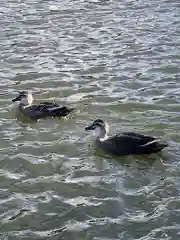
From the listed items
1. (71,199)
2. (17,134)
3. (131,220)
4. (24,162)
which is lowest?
(131,220)

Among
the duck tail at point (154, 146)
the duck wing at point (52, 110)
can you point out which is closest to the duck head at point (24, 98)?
the duck wing at point (52, 110)

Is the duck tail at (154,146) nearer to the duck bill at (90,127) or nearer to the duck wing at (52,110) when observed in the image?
the duck bill at (90,127)

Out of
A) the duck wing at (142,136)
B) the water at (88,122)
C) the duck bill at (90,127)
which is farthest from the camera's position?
the duck bill at (90,127)

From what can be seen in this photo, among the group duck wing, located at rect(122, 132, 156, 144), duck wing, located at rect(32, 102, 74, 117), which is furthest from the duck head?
duck wing, located at rect(122, 132, 156, 144)

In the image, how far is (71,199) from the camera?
889cm

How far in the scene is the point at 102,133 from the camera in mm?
11078

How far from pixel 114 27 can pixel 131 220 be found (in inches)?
461

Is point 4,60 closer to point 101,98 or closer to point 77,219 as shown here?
point 101,98

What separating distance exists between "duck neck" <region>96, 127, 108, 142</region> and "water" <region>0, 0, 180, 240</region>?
0.25 m

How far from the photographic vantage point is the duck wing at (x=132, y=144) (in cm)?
1020

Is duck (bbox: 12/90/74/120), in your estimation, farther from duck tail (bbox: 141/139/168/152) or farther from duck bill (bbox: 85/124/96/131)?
duck tail (bbox: 141/139/168/152)

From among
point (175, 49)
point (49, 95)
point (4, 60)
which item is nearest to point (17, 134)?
point (49, 95)

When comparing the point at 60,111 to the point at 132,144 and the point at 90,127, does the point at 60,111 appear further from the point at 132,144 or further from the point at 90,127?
the point at 132,144

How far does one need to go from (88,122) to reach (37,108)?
1.24m
